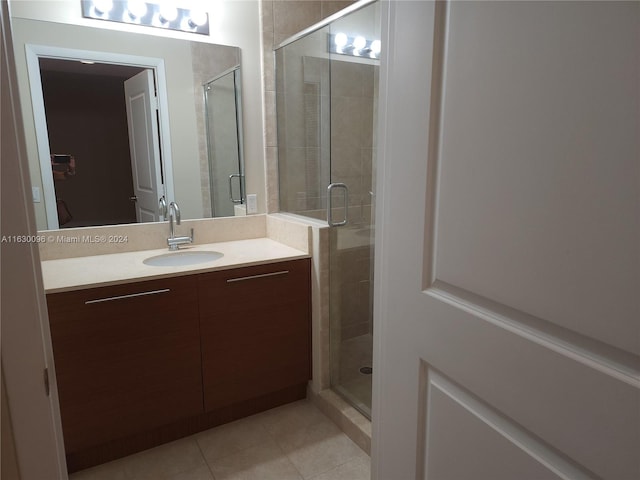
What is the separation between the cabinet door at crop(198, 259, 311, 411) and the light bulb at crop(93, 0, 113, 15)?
1362 mm

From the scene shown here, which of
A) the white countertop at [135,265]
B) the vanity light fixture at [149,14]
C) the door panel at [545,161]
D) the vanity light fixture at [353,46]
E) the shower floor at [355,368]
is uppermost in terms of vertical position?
the vanity light fixture at [149,14]

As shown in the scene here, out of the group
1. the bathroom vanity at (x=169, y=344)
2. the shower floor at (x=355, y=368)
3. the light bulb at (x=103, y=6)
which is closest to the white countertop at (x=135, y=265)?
the bathroom vanity at (x=169, y=344)

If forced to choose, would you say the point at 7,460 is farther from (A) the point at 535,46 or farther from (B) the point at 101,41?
(B) the point at 101,41

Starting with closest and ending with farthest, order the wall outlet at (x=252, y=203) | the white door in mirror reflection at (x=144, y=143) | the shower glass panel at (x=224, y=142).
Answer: the white door in mirror reflection at (x=144, y=143) < the shower glass panel at (x=224, y=142) < the wall outlet at (x=252, y=203)

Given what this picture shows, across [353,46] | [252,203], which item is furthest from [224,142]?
[353,46]

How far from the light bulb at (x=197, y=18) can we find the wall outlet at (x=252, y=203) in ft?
→ 3.13

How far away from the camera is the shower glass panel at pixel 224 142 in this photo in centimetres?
233

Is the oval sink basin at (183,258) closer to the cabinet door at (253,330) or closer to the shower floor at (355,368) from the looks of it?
the cabinet door at (253,330)

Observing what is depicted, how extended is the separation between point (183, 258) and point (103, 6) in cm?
127

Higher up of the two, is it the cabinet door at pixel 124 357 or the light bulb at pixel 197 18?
the light bulb at pixel 197 18

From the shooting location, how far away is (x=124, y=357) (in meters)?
1.75

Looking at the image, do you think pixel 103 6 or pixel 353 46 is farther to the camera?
pixel 353 46

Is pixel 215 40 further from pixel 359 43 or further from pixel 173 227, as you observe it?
pixel 173 227

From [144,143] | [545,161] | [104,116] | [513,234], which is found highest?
[104,116]
